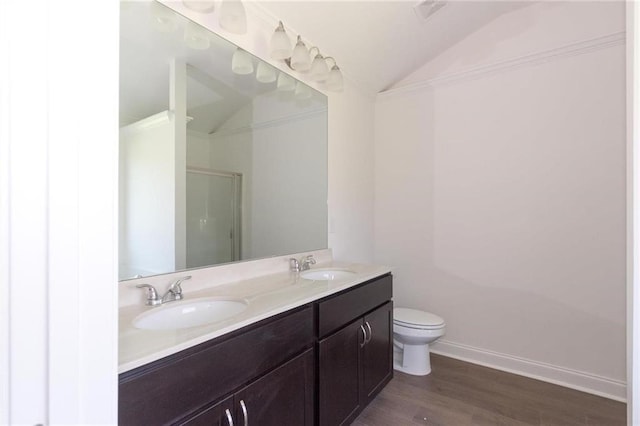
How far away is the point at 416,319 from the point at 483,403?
621 millimetres

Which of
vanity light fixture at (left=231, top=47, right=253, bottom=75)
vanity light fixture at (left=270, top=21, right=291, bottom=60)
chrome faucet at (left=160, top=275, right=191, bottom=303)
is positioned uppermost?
vanity light fixture at (left=270, top=21, right=291, bottom=60)

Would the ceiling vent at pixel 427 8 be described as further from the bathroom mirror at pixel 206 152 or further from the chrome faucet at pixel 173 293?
the chrome faucet at pixel 173 293

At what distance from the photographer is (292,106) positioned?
2145 millimetres

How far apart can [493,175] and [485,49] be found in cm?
102

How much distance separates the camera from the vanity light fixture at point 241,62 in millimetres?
1693

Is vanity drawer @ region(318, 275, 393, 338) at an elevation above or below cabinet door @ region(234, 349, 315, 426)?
above

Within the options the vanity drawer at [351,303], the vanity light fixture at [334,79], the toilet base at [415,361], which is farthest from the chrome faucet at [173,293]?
the toilet base at [415,361]

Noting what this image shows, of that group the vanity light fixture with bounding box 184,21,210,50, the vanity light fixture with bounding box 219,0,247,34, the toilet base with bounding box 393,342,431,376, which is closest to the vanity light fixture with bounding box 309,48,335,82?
the vanity light fixture with bounding box 219,0,247,34

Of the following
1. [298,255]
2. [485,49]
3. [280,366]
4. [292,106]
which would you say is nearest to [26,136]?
[280,366]

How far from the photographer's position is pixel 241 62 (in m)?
1.73

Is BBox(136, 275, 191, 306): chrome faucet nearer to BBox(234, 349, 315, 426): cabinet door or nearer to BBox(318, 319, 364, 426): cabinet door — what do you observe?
BBox(234, 349, 315, 426): cabinet door

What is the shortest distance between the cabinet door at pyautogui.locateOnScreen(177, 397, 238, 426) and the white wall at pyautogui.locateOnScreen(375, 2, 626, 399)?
2.07 m

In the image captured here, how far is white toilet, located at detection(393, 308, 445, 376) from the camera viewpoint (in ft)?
7.04

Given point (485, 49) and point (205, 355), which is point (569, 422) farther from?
point (485, 49)
